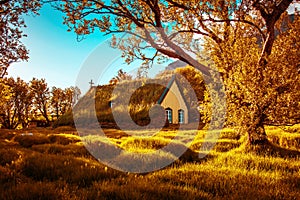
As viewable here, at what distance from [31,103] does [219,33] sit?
161 ft

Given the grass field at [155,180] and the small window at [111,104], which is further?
the small window at [111,104]

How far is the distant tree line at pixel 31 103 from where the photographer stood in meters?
47.6

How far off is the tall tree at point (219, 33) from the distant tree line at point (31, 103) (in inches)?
1373

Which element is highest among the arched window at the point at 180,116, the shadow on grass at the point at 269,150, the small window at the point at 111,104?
the small window at the point at 111,104

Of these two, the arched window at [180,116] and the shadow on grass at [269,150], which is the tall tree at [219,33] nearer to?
the shadow on grass at [269,150]

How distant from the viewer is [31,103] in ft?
171

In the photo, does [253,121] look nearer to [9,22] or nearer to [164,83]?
[9,22]

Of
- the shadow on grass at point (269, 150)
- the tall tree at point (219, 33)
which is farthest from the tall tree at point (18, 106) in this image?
the shadow on grass at point (269, 150)

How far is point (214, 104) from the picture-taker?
1103 cm

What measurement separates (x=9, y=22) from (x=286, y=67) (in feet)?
45.6

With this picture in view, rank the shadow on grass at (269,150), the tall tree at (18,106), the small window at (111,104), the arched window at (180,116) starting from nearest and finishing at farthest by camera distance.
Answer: the shadow on grass at (269,150) < the small window at (111,104) < the arched window at (180,116) < the tall tree at (18,106)

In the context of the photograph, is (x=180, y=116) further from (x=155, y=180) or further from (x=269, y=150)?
(x=155, y=180)

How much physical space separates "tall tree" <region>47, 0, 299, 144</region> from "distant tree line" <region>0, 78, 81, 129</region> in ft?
114

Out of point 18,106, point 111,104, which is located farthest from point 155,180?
point 18,106
